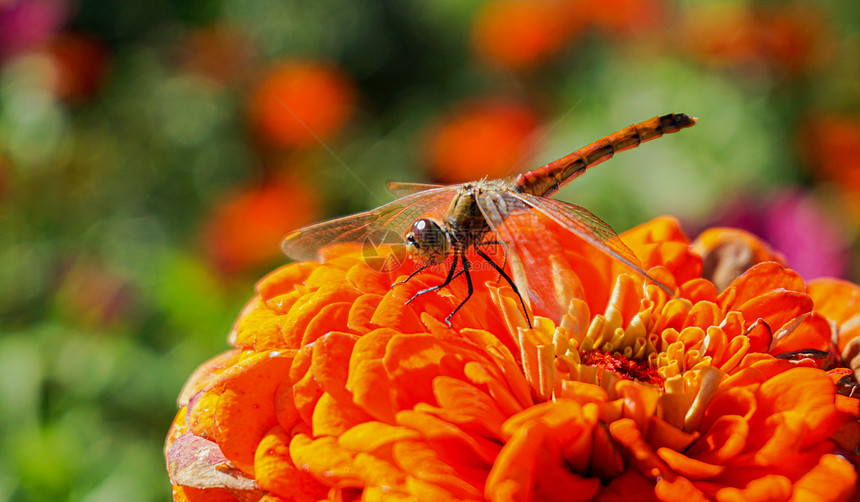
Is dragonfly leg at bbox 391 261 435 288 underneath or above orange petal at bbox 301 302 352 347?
above

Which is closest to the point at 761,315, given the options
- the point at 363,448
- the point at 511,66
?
the point at 363,448

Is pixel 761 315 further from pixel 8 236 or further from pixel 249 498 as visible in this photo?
pixel 8 236

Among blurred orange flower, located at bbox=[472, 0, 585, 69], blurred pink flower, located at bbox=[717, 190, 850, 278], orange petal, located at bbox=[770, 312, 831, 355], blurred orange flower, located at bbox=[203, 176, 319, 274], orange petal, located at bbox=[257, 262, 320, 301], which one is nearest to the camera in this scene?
orange petal, located at bbox=[770, 312, 831, 355]

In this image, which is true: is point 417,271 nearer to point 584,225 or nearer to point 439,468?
point 584,225

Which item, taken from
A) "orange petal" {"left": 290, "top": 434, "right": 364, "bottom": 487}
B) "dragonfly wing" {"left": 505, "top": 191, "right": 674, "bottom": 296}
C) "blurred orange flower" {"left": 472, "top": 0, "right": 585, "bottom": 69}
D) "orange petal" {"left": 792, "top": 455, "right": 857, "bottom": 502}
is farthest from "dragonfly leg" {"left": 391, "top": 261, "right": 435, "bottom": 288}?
"blurred orange flower" {"left": 472, "top": 0, "right": 585, "bottom": 69}

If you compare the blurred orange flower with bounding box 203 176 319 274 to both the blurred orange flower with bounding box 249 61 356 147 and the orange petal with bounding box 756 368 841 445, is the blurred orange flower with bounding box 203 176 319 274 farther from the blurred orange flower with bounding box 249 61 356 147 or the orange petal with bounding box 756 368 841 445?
the orange petal with bounding box 756 368 841 445

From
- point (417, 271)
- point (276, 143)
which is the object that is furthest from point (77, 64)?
point (417, 271)

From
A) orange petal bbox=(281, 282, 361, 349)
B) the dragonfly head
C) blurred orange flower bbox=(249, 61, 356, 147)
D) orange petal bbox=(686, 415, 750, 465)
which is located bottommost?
orange petal bbox=(686, 415, 750, 465)
